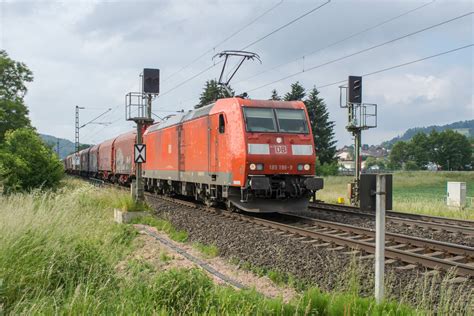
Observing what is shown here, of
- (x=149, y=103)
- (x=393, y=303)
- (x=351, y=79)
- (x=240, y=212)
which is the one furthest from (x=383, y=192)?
(x=351, y=79)

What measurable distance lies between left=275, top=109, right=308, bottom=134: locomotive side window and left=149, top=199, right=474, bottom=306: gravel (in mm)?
3050

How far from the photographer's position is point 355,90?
62.0ft

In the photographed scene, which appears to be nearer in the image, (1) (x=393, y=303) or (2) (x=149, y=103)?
(1) (x=393, y=303)

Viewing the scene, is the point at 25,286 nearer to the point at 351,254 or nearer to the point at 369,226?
the point at 351,254

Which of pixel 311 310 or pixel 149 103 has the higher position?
pixel 149 103

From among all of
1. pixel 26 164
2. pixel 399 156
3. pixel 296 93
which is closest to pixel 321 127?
pixel 296 93

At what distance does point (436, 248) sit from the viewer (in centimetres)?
870

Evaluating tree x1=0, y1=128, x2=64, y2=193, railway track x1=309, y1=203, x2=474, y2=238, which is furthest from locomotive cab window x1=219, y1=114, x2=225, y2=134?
tree x1=0, y1=128, x2=64, y2=193

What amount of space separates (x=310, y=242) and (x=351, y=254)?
1.38 metres

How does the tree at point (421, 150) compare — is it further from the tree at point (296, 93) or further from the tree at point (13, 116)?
the tree at point (13, 116)

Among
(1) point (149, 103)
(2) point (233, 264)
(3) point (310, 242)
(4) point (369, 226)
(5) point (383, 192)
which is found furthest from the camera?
(1) point (149, 103)

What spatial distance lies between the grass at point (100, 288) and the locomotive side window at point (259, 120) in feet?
21.3

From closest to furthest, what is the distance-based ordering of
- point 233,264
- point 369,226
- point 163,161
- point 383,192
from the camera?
point 383,192
point 233,264
point 369,226
point 163,161

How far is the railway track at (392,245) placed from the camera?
24.2 ft
